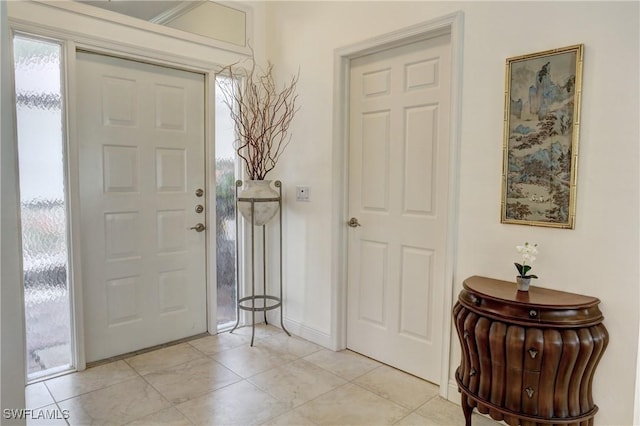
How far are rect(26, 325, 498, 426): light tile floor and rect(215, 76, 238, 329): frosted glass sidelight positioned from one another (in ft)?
1.59

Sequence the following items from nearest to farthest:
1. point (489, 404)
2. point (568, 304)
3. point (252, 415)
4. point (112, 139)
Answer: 1. point (568, 304)
2. point (489, 404)
3. point (252, 415)
4. point (112, 139)

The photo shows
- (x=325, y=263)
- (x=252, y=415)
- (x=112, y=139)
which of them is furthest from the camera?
(x=325, y=263)

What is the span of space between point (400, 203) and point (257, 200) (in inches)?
41.5

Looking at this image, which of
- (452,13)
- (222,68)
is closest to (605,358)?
(452,13)

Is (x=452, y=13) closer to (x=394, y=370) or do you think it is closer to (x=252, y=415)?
(x=394, y=370)

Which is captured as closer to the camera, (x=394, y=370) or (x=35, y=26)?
(x=35, y=26)

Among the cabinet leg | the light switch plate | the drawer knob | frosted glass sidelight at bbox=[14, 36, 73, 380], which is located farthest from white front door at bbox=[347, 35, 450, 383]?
frosted glass sidelight at bbox=[14, 36, 73, 380]

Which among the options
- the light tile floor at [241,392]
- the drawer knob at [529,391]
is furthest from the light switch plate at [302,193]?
the drawer knob at [529,391]

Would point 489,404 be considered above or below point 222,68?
below

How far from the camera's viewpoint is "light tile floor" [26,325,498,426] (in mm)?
2137

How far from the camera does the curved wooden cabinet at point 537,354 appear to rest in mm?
1662

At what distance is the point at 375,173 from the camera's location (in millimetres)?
2775

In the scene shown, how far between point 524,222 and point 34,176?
108 inches

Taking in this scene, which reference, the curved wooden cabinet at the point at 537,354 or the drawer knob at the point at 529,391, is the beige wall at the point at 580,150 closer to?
the curved wooden cabinet at the point at 537,354
